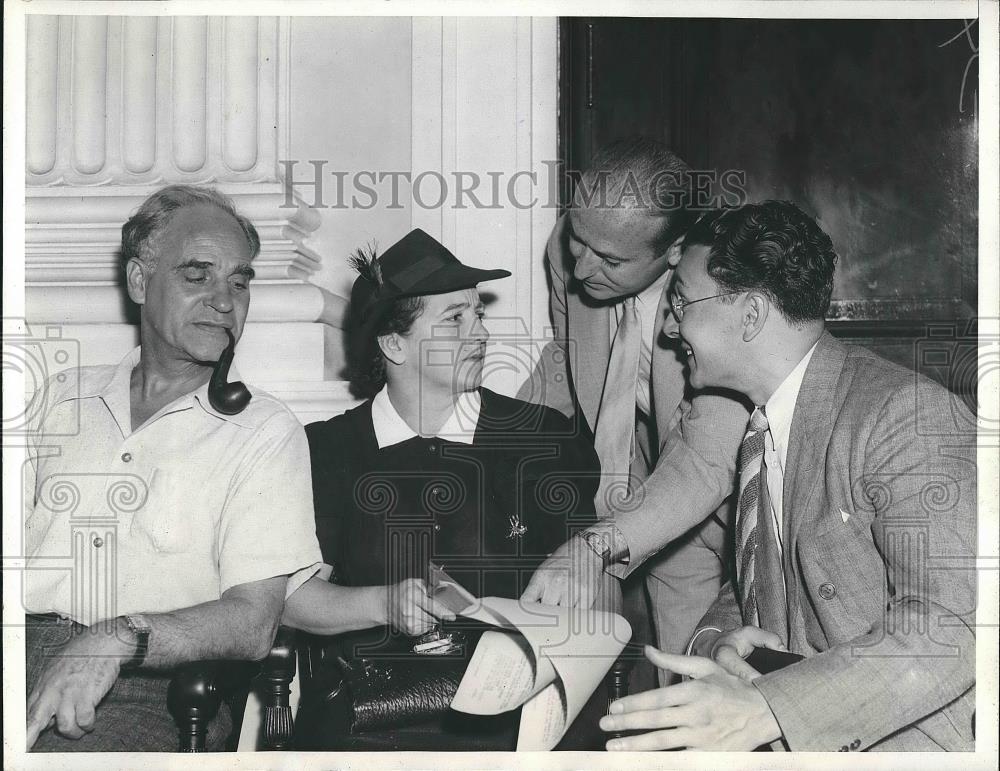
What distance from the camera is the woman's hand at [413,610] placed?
7.85 feet

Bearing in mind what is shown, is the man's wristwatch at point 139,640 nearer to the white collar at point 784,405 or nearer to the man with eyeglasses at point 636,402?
the man with eyeglasses at point 636,402

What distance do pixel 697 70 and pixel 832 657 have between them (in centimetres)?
157

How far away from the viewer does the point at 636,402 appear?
2.73 meters

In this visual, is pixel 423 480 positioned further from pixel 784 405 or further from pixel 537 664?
pixel 784 405

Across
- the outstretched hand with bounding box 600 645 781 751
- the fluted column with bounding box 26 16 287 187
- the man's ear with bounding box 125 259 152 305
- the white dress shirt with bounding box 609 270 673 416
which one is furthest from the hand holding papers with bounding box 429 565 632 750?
the fluted column with bounding box 26 16 287 187

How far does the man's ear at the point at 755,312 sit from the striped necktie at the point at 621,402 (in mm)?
387

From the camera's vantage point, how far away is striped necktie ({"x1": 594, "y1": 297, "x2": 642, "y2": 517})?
2.63 m

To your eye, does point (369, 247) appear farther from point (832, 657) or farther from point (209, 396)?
point (832, 657)

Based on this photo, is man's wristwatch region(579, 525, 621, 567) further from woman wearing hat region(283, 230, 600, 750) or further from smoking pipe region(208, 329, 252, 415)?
smoking pipe region(208, 329, 252, 415)

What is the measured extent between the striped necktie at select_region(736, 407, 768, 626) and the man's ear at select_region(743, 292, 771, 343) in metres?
0.19

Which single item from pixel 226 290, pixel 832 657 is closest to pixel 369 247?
pixel 226 290

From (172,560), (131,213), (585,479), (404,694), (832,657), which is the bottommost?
(404,694)

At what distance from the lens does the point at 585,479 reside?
256cm

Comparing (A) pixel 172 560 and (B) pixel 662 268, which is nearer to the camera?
(A) pixel 172 560
